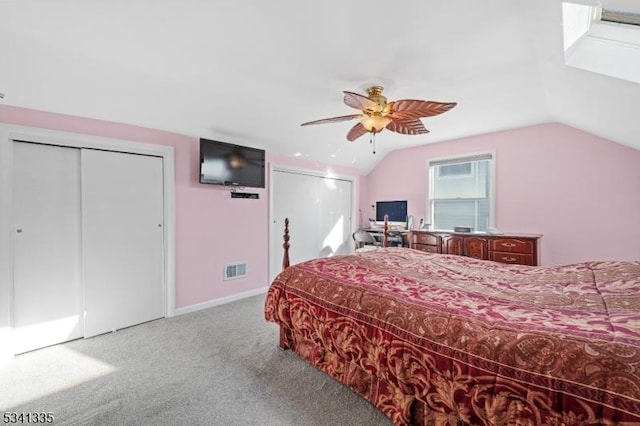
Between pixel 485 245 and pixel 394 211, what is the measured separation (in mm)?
1679

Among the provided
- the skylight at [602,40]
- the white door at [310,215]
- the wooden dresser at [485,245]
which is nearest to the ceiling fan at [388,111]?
the skylight at [602,40]

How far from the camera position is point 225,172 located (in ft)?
11.1

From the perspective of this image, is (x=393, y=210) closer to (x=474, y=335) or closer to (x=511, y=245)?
(x=511, y=245)

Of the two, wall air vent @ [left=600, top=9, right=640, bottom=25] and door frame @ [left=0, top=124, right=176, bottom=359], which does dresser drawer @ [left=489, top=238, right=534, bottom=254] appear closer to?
wall air vent @ [left=600, top=9, right=640, bottom=25]

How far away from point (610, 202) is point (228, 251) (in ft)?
15.1

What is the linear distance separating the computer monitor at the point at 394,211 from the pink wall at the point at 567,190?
1295 mm

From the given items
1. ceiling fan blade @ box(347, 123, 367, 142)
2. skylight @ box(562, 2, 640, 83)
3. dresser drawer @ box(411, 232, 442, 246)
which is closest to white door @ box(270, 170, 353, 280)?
dresser drawer @ box(411, 232, 442, 246)

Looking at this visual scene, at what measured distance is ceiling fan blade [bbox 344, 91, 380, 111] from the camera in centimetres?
201

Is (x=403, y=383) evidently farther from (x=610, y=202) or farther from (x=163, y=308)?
(x=610, y=202)

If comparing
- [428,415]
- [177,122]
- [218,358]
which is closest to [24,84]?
[177,122]

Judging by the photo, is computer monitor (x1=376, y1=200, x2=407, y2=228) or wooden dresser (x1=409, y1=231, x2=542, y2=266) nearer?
wooden dresser (x1=409, y1=231, x2=542, y2=266)

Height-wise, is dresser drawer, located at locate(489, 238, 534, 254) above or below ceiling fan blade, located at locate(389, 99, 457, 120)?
below

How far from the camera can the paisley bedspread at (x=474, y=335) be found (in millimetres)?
901

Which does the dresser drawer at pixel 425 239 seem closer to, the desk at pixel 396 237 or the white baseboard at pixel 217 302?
the desk at pixel 396 237
